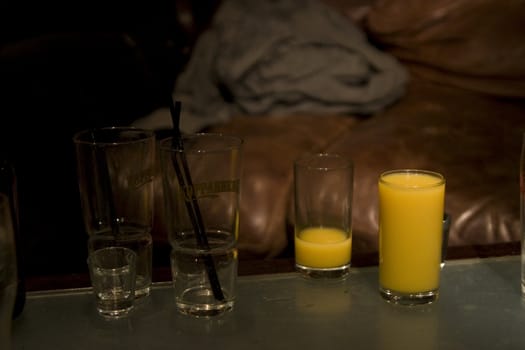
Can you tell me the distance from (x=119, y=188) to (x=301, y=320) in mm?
246

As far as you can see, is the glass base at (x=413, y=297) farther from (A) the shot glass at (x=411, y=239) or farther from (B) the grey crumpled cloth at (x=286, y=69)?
(B) the grey crumpled cloth at (x=286, y=69)

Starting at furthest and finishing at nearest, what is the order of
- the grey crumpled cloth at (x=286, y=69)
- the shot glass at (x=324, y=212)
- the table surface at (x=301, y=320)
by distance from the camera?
the grey crumpled cloth at (x=286, y=69) → the shot glass at (x=324, y=212) → the table surface at (x=301, y=320)

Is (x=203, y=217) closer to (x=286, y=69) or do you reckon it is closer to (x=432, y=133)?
(x=432, y=133)

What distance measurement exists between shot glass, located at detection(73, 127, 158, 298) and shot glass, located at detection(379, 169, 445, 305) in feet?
0.87

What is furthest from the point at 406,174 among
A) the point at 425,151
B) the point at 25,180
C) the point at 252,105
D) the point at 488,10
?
the point at 488,10

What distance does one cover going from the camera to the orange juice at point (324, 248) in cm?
95

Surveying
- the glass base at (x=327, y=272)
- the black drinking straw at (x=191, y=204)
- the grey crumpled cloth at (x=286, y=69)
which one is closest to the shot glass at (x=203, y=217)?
the black drinking straw at (x=191, y=204)

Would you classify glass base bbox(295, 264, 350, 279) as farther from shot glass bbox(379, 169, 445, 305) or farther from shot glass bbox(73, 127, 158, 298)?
shot glass bbox(73, 127, 158, 298)

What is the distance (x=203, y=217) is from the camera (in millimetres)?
839

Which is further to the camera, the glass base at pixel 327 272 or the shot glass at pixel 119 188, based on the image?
the glass base at pixel 327 272

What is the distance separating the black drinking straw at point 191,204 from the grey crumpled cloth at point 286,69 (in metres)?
0.97

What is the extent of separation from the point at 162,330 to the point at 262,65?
3.81 ft

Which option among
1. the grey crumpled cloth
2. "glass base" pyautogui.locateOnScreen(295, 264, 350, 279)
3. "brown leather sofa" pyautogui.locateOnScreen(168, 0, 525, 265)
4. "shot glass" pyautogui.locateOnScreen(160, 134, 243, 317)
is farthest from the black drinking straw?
the grey crumpled cloth

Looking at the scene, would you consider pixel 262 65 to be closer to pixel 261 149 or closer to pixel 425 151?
pixel 261 149
